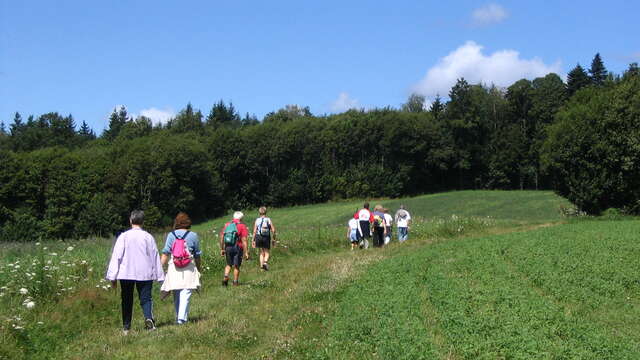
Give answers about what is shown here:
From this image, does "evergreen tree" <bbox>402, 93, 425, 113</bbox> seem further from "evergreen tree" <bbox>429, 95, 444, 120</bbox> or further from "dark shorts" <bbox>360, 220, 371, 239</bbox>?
"dark shorts" <bbox>360, 220, 371, 239</bbox>

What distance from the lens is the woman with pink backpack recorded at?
10.6m

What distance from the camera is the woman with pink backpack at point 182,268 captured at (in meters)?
10.6

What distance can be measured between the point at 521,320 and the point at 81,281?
1000cm

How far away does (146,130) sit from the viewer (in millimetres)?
127000

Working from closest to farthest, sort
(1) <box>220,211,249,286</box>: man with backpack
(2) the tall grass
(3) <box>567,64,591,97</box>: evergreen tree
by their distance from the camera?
(2) the tall grass, (1) <box>220,211,249,286</box>: man with backpack, (3) <box>567,64,591,97</box>: evergreen tree

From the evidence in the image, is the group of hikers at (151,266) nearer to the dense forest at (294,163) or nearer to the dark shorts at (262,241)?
the dark shorts at (262,241)

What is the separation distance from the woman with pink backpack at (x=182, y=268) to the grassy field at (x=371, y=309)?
1.46 ft

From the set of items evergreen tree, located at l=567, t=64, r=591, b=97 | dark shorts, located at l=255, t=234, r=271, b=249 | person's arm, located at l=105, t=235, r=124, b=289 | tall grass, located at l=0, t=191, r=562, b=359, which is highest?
evergreen tree, located at l=567, t=64, r=591, b=97

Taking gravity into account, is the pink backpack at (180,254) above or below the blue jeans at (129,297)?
above

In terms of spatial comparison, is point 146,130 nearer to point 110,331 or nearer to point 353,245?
point 353,245

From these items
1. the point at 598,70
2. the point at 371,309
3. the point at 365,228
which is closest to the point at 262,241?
the point at 365,228

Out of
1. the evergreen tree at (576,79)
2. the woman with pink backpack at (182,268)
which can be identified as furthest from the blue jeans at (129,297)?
the evergreen tree at (576,79)

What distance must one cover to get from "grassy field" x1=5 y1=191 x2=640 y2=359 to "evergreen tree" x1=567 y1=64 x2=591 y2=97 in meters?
80.8

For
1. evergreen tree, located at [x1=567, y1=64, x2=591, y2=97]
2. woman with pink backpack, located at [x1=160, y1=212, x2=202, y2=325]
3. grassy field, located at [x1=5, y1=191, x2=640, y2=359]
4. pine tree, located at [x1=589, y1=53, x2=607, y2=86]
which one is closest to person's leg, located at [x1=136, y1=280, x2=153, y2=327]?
grassy field, located at [x1=5, y1=191, x2=640, y2=359]
